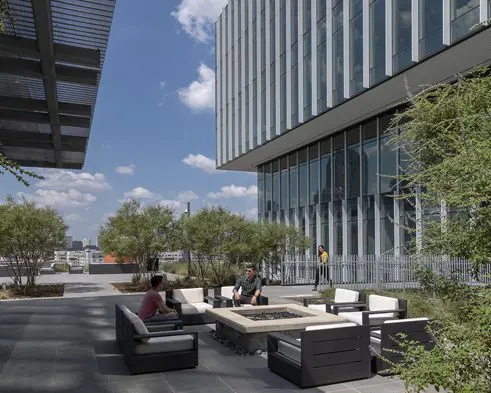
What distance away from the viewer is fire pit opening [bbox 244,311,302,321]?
844 cm

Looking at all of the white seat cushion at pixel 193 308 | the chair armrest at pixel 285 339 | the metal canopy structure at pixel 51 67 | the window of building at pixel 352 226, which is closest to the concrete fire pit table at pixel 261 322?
the chair armrest at pixel 285 339

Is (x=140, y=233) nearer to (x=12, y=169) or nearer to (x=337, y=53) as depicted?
(x=337, y=53)

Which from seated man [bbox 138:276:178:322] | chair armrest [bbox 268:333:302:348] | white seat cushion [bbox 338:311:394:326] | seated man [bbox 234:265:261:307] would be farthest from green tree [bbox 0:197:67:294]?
chair armrest [bbox 268:333:302:348]

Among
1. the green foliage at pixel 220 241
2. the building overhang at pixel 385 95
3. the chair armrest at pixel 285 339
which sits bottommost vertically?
the chair armrest at pixel 285 339

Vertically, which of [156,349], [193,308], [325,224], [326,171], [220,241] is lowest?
[156,349]

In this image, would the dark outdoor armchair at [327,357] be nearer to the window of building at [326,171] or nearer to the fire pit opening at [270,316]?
the fire pit opening at [270,316]

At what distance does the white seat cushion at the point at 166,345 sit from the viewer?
22.6ft

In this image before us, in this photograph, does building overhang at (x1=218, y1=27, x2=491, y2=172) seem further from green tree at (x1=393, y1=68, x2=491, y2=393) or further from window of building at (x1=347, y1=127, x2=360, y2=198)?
green tree at (x1=393, y1=68, x2=491, y2=393)

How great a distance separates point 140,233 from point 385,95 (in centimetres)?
1136

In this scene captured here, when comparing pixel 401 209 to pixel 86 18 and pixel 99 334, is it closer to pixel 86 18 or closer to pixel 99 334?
pixel 99 334

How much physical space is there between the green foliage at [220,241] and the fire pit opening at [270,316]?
1075 cm

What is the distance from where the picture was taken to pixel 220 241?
20.2 meters

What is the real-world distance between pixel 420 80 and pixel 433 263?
15.3 meters

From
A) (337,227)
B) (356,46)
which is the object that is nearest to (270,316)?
(356,46)
